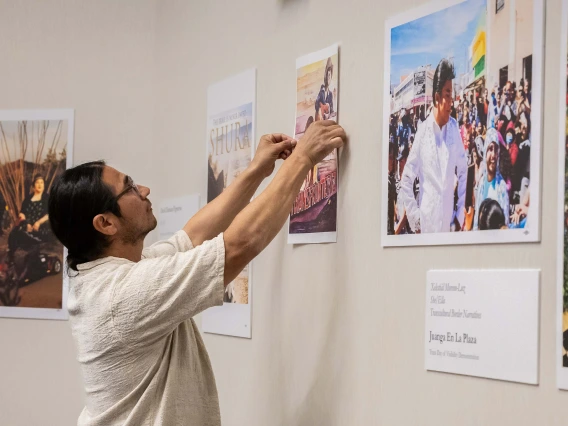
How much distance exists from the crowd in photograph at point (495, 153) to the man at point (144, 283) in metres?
0.35

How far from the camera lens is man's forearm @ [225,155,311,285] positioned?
1567 millimetres

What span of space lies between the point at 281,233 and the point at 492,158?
68cm

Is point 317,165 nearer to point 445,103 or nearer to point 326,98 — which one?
point 326,98

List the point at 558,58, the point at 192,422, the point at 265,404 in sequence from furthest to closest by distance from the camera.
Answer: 1. the point at 265,404
2. the point at 192,422
3. the point at 558,58

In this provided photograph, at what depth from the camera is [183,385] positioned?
168cm

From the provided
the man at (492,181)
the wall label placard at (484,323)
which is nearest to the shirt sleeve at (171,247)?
the wall label placard at (484,323)

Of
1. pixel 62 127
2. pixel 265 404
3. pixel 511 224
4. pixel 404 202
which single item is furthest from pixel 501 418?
pixel 62 127

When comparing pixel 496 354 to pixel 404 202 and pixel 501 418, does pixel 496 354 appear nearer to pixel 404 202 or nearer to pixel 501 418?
pixel 501 418

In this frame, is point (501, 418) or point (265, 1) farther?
point (265, 1)

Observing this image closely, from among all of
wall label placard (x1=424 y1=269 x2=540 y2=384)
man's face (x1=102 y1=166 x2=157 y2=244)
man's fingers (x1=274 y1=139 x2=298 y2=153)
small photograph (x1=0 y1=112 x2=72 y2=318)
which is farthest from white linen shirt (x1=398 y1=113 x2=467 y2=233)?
small photograph (x1=0 y1=112 x2=72 y2=318)

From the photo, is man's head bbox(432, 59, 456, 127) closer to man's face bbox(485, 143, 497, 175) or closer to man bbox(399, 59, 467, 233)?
man bbox(399, 59, 467, 233)

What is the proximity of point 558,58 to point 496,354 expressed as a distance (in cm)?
47

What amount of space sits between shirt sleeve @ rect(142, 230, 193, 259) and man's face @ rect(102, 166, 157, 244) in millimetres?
102

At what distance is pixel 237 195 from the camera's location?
1.90 meters
